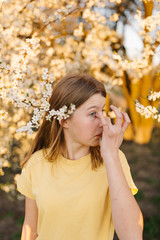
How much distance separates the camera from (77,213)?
1677 mm

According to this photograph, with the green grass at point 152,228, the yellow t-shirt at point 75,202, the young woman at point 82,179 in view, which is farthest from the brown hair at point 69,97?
the green grass at point 152,228

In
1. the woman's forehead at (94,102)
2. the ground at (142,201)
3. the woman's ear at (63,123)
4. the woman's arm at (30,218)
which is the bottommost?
the ground at (142,201)

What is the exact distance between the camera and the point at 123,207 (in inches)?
59.3

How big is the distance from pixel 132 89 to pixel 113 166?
6919mm

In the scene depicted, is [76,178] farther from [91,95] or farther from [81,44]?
[81,44]

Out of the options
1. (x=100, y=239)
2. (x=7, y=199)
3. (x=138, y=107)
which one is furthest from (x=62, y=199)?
(x=7, y=199)

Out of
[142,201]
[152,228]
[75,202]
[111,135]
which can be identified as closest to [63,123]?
[111,135]

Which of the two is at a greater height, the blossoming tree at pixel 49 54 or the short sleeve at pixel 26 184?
the blossoming tree at pixel 49 54

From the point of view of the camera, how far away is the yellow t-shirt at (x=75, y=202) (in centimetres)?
167

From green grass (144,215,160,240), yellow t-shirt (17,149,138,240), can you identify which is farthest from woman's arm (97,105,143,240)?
green grass (144,215,160,240)

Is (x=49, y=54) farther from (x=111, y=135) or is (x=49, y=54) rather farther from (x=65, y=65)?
(x=111, y=135)

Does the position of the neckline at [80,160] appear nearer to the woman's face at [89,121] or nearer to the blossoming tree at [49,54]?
the woman's face at [89,121]

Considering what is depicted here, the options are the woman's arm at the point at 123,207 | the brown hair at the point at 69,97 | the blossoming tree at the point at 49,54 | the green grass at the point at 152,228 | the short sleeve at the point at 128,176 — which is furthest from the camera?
the green grass at the point at 152,228

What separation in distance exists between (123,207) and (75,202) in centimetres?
33
